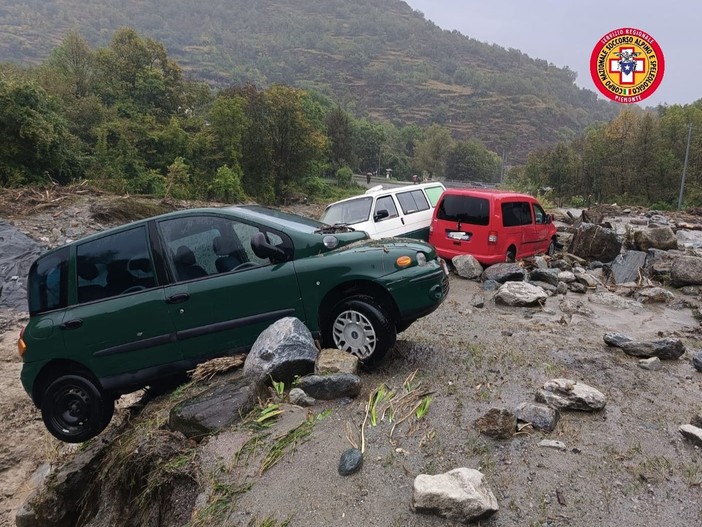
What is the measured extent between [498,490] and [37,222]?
14816mm

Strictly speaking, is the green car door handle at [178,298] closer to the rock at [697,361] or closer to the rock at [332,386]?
the rock at [332,386]

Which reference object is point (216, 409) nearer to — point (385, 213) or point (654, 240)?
point (385, 213)

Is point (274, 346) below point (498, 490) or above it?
above

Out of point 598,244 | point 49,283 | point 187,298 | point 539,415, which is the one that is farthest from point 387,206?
point 539,415

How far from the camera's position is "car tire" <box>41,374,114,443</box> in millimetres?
4578

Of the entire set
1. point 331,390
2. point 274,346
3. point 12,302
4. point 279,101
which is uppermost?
point 279,101

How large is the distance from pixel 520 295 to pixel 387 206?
3751mm

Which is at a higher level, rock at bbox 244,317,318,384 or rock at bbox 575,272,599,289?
rock at bbox 244,317,318,384

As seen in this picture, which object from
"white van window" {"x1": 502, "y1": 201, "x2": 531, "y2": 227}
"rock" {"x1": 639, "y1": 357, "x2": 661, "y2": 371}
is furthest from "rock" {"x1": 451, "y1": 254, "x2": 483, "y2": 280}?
"rock" {"x1": 639, "y1": 357, "x2": 661, "y2": 371}

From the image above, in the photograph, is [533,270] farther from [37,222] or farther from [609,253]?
[37,222]

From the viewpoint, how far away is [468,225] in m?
10.5

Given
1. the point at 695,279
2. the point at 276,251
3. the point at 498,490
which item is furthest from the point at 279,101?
the point at 498,490

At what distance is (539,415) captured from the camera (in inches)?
135

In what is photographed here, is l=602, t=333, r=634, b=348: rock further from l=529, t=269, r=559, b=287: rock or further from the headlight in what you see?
l=529, t=269, r=559, b=287: rock
